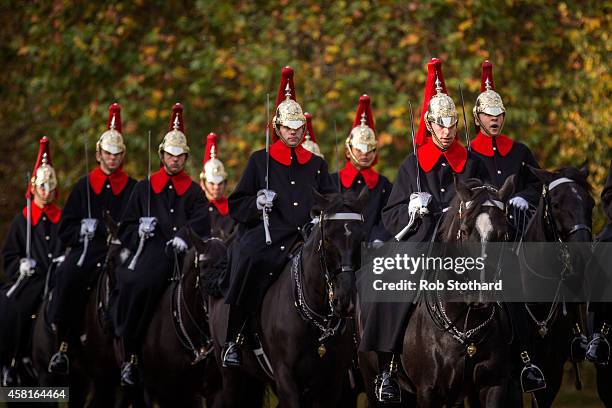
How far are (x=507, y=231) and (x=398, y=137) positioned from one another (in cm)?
1295

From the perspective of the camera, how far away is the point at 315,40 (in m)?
22.5

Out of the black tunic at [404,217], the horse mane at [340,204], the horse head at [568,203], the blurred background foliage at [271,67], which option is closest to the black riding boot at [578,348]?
the horse head at [568,203]

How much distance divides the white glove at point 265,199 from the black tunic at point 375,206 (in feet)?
6.11

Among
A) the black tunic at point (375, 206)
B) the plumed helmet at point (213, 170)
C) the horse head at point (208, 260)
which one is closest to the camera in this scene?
the horse head at point (208, 260)

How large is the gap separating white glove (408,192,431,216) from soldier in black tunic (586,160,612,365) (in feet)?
7.39

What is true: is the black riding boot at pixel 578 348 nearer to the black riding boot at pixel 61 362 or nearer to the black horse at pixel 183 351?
the black horse at pixel 183 351

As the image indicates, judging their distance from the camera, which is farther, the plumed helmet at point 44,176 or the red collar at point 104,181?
the plumed helmet at point 44,176

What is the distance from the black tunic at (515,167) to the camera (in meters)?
11.6

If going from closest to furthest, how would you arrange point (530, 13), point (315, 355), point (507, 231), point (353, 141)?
1. point (507, 231)
2. point (315, 355)
3. point (353, 141)
4. point (530, 13)

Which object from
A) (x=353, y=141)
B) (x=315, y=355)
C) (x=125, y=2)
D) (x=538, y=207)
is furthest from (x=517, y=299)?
(x=125, y=2)

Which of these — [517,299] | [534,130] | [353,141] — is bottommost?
[517,299]

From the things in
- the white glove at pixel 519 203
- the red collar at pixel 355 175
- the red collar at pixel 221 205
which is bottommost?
the white glove at pixel 519 203

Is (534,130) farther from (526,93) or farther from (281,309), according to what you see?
(281,309)

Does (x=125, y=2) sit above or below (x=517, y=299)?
above
